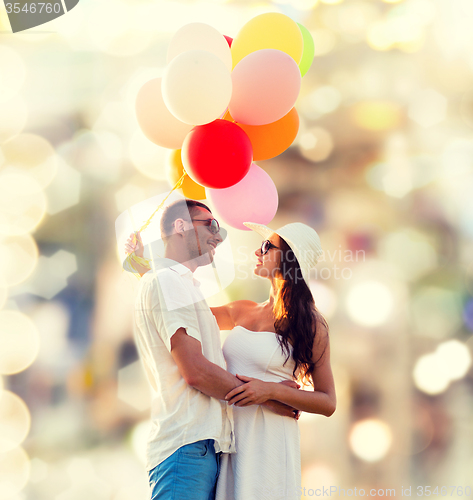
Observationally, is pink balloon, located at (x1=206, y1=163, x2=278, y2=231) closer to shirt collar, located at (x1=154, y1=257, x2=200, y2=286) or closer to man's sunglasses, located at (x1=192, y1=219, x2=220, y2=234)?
man's sunglasses, located at (x1=192, y1=219, x2=220, y2=234)

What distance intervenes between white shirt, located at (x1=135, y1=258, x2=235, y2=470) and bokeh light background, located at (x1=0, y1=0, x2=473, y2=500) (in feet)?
2.08

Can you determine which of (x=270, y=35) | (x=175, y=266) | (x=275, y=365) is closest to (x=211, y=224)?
(x=175, y=266)

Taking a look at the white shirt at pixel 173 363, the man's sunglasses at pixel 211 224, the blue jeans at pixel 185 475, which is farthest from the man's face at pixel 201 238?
the blue jeans at pixel 185 475

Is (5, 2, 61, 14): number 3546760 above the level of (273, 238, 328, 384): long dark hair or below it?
above

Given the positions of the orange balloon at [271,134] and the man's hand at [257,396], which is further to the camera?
the orange balloon at [271,134]

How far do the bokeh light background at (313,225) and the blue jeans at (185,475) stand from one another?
0.74m

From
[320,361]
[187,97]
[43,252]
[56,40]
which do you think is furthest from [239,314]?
[56,40]

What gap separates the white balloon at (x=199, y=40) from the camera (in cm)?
96

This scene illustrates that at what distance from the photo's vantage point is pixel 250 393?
2.79ft

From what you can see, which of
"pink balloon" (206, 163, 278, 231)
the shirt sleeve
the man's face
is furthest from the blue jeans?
"pink balloon" (206, 163, 278, 231)

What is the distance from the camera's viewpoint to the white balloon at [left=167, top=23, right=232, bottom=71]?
96 cm

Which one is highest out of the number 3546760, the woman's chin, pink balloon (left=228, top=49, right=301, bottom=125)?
the number 3546760

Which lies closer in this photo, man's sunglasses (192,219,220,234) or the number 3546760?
man's sunglasses (192,219,220,234)

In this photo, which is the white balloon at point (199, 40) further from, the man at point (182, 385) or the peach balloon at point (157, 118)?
the man at point (182, 385)
